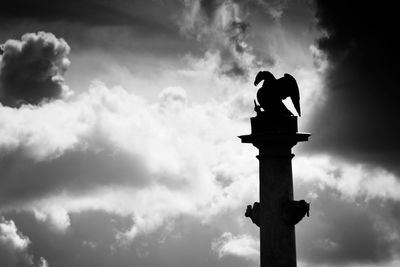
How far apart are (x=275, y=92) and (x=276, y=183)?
2.07 meters

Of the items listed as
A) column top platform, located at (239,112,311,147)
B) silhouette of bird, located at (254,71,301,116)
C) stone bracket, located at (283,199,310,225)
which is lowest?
stone bracket, located at (283,199,310,225)

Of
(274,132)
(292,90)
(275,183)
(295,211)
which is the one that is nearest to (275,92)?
(292,90)

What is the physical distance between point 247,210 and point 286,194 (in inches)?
40.9

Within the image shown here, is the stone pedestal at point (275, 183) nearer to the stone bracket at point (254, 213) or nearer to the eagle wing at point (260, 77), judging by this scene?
the stone bracket at point (254, 213)

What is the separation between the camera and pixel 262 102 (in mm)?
15336

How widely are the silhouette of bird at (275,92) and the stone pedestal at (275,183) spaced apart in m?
0.36

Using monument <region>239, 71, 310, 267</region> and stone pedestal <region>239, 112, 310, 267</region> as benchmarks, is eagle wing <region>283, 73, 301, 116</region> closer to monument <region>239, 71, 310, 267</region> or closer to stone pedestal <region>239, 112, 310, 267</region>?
monument <region>239, 71, 310, 267</region>

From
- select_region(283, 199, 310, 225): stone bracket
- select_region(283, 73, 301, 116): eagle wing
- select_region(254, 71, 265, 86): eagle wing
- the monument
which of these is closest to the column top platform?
the monument

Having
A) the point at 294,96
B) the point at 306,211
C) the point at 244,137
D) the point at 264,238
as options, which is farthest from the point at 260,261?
the point at 294,96

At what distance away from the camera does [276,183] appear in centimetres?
1486

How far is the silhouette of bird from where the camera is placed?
600 inches

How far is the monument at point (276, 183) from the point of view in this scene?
1469 centimetres

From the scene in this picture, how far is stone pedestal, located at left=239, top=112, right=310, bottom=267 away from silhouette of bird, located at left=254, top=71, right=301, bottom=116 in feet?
1.18

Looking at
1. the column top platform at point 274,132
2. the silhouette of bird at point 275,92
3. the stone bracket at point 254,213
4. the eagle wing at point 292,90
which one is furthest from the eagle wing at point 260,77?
the stone bracket at point 254,213
